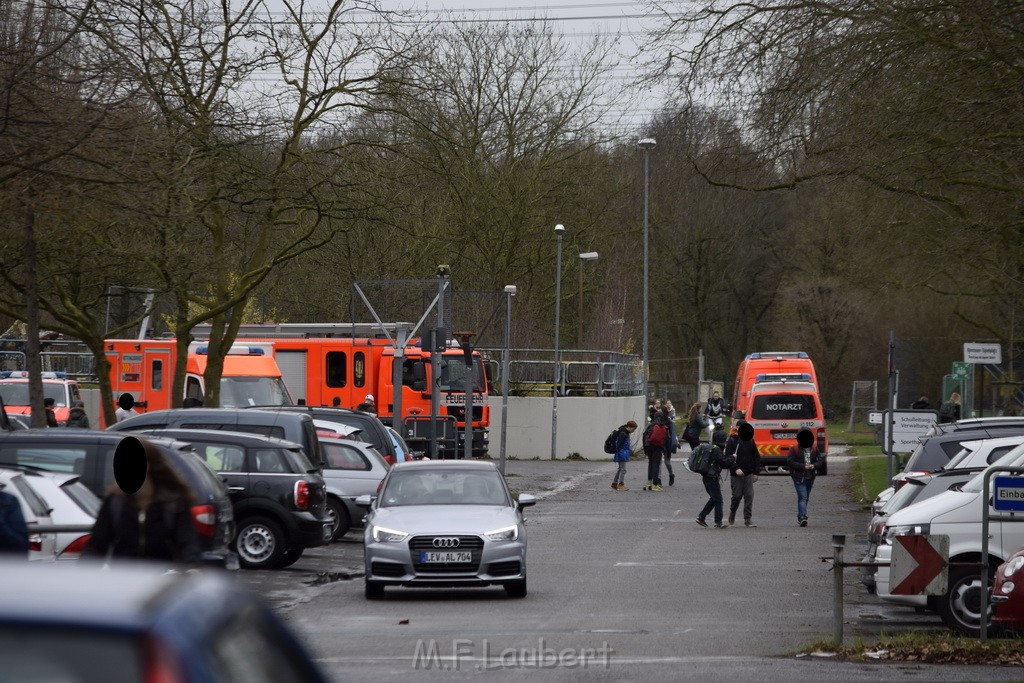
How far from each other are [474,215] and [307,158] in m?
17.2

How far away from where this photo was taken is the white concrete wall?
142 feet

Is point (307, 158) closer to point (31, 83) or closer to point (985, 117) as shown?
point (31, 83)

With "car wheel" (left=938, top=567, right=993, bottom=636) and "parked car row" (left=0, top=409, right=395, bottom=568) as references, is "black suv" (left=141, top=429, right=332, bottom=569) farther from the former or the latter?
"car wheel" (left=938, top=567, right=993, bottom=636)

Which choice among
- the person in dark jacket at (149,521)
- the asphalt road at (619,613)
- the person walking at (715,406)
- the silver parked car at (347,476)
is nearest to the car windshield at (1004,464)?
the asphalt road at (619,613)

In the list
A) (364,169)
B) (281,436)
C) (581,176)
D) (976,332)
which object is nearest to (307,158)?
(364,169)

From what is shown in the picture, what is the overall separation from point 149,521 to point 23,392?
27.6 m

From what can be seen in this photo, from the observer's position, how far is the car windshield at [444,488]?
15.6 meters

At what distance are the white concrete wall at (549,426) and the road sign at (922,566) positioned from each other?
104ft

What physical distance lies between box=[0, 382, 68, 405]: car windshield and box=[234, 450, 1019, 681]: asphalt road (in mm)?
15102

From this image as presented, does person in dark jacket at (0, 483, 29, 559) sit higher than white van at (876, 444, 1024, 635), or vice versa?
person in dark jacket at (0, 483, 29, 559)

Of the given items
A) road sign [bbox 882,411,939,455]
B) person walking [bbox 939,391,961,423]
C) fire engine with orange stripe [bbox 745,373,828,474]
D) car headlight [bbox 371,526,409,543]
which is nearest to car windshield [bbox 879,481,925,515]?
car headlight [bbox 371,526,409,543]

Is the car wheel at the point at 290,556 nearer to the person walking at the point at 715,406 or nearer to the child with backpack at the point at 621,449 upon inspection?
the child with backpack at the point at 621,449

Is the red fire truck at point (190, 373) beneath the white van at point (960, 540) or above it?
above

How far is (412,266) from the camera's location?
42.5 meters
